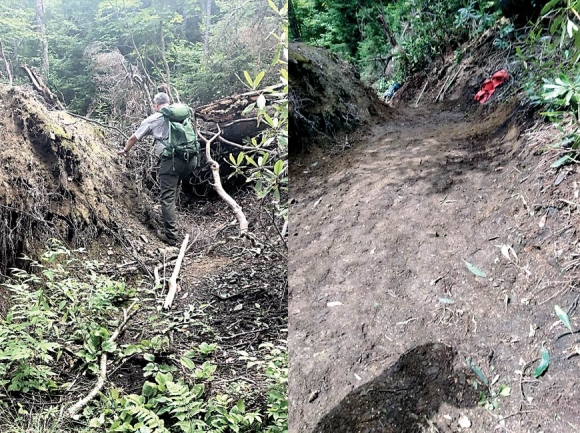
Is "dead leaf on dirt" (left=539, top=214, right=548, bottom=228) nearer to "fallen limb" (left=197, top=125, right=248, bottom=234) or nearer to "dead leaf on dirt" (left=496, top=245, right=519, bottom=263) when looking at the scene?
"dead leaf on dirt" (left=496, top=245, right=519, bottom=263)

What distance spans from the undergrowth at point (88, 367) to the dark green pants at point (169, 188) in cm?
18

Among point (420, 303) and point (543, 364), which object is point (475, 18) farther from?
point (543, 364)

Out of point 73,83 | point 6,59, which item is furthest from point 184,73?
point 6,59

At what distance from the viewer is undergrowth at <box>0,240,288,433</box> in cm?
79

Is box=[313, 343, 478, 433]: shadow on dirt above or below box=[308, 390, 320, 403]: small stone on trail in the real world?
below

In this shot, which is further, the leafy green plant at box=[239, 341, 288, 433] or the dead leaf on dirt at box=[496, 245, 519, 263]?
the dead leaf on dirt at box=[496, 245, 519, 263]

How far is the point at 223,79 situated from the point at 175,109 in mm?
201

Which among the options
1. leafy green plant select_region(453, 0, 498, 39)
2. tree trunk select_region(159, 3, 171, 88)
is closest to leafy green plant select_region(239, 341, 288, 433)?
tree trunk select_region(159, 3, 171, 88)

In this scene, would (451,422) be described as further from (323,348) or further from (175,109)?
(175,109)

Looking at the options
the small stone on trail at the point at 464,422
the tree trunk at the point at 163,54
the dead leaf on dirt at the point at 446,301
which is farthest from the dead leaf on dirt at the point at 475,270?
the tree trunk at the point at 163,54

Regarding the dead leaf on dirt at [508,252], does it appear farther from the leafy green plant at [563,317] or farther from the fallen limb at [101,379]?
the fallen limb at [101,379]

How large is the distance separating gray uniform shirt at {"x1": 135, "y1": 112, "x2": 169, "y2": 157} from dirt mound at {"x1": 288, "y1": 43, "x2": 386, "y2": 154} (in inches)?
50.6

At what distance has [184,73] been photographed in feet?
3.73

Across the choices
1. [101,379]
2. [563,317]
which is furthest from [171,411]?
[563,317]
